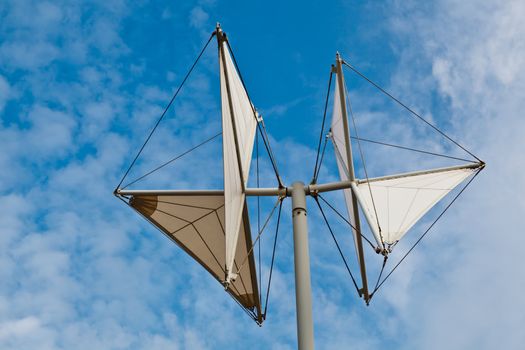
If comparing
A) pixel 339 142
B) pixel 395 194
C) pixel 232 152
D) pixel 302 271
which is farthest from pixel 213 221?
pixel 395 194

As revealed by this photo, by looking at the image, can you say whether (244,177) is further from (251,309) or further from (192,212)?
(251,309)

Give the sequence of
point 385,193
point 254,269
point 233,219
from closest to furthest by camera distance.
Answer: point 233,219
point 385,193
point 254,269

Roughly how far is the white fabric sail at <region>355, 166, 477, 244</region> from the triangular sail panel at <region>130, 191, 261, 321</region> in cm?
464

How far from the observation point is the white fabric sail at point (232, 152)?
18.1m

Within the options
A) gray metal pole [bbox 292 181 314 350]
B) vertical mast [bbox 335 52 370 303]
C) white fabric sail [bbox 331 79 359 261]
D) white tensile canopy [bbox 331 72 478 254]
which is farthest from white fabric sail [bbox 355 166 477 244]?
white fabric sail [bbox 331 79 359 261]

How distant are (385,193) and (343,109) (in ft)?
10.3

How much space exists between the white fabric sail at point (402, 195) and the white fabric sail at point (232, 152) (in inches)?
136

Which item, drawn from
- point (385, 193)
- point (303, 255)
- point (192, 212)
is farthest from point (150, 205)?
point (385, 193)

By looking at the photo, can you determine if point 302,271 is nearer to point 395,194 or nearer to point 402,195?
point 395,194

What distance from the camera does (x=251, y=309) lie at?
893 inches

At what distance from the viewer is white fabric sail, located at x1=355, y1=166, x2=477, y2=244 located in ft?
62.2

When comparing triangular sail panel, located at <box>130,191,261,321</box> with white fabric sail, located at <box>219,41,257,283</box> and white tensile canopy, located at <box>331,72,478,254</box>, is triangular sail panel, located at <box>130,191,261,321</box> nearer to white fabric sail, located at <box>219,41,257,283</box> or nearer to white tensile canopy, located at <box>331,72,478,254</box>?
white fabric sail, located at <box>219,41,257,283</box>

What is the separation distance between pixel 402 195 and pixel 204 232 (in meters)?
6.72

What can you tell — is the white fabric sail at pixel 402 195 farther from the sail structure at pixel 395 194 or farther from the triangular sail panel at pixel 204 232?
the triangular sail panel at pixel 204 232
